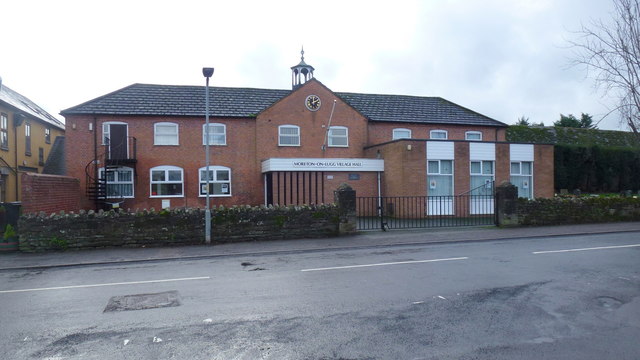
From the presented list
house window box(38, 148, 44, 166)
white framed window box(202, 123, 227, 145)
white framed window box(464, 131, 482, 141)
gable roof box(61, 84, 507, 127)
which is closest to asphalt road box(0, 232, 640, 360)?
white framed window box(202, 123, 227, 145)

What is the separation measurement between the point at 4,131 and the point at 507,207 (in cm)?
2674

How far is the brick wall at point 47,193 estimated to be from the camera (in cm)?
1359

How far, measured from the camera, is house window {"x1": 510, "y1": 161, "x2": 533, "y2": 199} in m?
24.6

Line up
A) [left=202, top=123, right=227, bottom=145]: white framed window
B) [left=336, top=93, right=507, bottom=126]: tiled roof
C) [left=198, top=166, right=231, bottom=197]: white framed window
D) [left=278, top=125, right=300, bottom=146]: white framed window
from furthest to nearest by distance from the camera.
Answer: [left=336, top=93, right=507, bottom=126]: tiled roof → [left=278, top=125, right=300, bottom=146]: white framed window → [left=202, top=123, right=227, bottom=145]: white framed window → [left=198, top=166, right=231, bottom=197]: white framed window

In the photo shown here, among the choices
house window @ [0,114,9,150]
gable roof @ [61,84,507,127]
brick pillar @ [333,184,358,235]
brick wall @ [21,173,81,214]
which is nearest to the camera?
brick wall @ [21,173,81,214]

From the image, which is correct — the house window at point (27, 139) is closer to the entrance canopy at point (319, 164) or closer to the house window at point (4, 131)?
the house window at point (4, 131)

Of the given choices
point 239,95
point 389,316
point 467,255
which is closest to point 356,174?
point 239,95

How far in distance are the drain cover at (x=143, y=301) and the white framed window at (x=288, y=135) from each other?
18.7 meters

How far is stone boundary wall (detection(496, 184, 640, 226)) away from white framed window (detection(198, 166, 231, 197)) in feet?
46.6

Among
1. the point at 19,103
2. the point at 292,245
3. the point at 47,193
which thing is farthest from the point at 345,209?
the point at 19,103

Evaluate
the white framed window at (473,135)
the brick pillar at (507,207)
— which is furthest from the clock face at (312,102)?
the brick pillar at (507,207)

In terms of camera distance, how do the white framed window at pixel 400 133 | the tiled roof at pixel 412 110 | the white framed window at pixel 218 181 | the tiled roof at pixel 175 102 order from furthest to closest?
the tiled roof at pixel 412 110 < the white framed window at pixel 400 133 < the white framed window at pixel 218 181 < the tiled roof at pixel 175 102

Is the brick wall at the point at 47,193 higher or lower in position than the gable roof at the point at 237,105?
lower

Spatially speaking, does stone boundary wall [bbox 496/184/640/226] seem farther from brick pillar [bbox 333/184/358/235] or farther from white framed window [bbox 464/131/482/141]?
white framed window [bbox 464/131/482/141]
